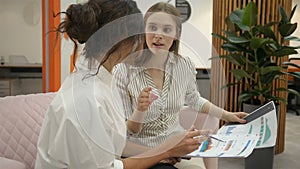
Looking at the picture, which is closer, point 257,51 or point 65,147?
point 65,147

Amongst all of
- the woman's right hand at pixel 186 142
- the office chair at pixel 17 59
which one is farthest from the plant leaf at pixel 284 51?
the office chair at pixel 17 59

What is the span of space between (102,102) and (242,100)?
2177 mm

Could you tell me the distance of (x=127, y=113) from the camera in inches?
45.6

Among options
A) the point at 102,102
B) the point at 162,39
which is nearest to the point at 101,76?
the point at 102,102

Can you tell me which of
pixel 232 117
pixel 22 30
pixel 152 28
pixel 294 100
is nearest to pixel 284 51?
pixel 232 117

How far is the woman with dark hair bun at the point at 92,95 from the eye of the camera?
→ 0.88 meters

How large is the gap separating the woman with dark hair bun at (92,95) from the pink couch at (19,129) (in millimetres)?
542

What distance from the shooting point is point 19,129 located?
1500 millimetres

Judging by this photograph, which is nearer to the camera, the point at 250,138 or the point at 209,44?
the point at 209,44

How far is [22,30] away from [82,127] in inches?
104

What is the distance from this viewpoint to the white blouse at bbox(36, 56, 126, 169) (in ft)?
2.89

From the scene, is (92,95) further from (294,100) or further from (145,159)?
(294,100)

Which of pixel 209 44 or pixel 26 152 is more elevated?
A: pixel 209 44

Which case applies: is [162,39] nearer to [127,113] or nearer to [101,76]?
[101,76]
